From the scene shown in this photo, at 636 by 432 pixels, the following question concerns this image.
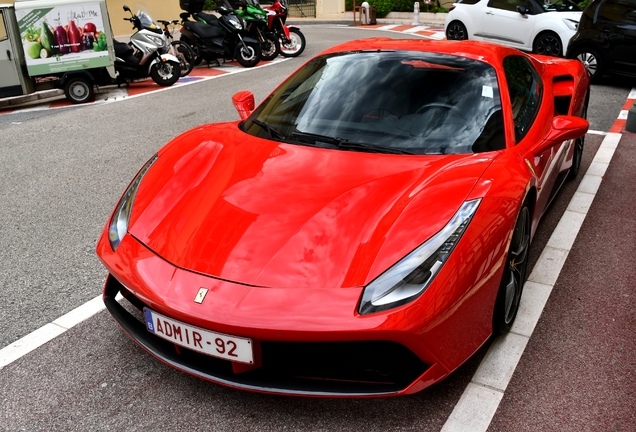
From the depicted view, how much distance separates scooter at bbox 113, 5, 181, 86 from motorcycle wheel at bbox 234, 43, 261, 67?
199 cm

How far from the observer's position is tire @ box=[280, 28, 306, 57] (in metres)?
14.2

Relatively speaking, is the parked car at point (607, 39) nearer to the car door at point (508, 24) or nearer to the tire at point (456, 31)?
the car door at point (508, 24)

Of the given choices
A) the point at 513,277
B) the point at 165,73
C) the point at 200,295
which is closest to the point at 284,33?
the point at 165,73

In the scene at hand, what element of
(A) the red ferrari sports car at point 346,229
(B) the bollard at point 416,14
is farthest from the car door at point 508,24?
(A) the red ferrari sports car at point 346,229

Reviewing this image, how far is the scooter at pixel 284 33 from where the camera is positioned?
14109 mm

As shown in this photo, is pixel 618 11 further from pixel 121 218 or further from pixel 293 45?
pixel 121 218

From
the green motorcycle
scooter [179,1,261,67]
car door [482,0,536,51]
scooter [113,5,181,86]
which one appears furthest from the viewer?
the green motorcycle

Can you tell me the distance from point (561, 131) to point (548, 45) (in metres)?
9.89

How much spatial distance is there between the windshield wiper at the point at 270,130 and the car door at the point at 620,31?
26.4 feet

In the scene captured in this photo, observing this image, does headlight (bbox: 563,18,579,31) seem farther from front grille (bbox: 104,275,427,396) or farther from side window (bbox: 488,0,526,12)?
front grille (bbox: 104,275,427,396)

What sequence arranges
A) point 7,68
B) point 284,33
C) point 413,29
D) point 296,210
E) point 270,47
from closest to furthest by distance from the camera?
point 296,210, point 7,68, point 270,47, point 284,33, point 413,29

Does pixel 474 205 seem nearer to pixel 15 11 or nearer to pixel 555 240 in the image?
pixel 555 240

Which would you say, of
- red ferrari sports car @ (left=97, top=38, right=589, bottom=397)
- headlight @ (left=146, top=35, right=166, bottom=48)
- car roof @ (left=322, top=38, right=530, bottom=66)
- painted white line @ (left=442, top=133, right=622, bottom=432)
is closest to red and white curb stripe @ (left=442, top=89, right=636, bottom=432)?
painted white line @ (left=442, top=133, right=622, bottom=432)

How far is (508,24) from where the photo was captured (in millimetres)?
12773
